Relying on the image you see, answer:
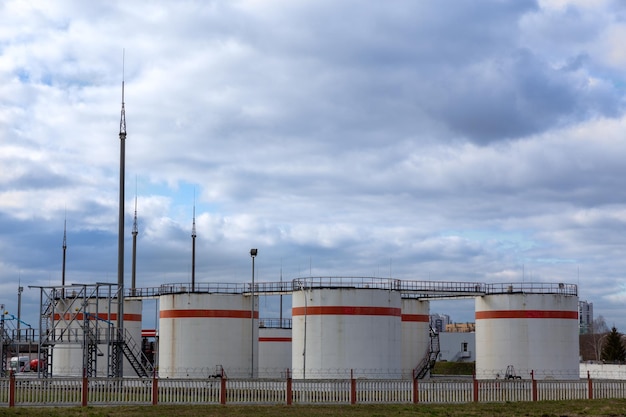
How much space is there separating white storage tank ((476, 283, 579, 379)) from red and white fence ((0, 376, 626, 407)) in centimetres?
2058

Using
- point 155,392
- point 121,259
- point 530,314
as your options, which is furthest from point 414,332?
point 155,392

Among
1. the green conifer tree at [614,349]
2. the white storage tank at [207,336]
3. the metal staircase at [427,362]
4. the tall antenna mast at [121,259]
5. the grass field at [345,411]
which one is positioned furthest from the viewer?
the green conifer tree at [614,349]

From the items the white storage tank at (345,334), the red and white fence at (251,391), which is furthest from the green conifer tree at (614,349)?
the red and white fence at (251,391)

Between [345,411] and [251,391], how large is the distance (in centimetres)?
455

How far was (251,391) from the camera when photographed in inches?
1436

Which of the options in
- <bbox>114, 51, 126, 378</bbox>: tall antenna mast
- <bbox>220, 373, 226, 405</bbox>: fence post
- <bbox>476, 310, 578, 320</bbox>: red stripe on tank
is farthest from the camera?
<bbox>476, 310, 578, 320</bbox>: red stripe on tank

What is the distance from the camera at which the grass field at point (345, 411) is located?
32.2 m

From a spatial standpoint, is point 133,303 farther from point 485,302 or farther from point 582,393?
point 582,393

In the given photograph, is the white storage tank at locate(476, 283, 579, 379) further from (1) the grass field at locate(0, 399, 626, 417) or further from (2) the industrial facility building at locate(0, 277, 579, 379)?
(1) the grass field at locate(0, 399, 626, 417)

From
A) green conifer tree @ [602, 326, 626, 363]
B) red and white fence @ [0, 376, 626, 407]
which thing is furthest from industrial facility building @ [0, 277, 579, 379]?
green conifer tree @ [602, 326, 626, 363]

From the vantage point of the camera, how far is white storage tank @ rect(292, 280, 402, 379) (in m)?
55.1

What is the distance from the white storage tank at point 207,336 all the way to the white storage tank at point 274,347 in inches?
839

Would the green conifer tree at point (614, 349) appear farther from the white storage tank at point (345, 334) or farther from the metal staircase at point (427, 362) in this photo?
the white storage tank at point (345, 334)

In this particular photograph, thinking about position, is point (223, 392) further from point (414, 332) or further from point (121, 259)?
point (414, 332)
